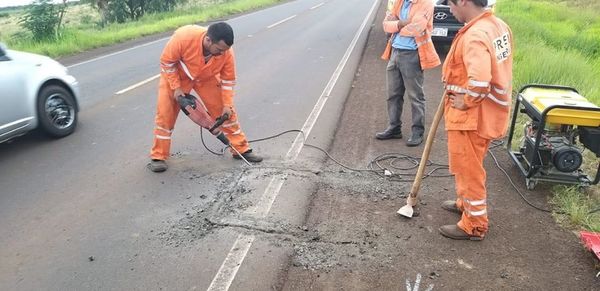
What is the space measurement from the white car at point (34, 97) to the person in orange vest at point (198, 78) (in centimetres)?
164

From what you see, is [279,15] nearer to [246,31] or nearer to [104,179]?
[246,31]

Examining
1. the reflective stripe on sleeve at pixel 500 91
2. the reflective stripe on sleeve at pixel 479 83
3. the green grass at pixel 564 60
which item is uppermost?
the reflective stripe on sleeve at pixel 479 83

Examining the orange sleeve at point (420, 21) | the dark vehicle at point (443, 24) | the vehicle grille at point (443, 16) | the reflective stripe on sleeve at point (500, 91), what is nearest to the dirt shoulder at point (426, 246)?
the reflective stripe on sleeve at point (500, 91)

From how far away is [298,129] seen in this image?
19.7 ft

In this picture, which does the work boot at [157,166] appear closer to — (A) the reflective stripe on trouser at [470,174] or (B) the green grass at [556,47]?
(A) the reflective stripe on trouser at [470,174]

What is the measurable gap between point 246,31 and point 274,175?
1198 centimetres

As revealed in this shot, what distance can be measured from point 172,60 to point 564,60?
21.5 feet

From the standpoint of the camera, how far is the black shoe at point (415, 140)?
5.41 m

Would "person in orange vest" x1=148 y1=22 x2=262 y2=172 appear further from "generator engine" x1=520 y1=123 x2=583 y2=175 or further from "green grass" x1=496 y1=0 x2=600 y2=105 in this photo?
"green grass" x1=496 y1=0 x2=600 y2=105

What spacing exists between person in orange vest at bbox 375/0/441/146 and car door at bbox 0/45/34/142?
4.16m

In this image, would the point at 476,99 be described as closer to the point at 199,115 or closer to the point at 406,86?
the point at 406,86

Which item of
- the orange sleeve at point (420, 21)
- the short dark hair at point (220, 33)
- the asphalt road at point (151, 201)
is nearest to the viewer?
the asphalt road at point (151, 201)

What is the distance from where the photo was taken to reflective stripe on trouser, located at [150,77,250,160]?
4730 mm

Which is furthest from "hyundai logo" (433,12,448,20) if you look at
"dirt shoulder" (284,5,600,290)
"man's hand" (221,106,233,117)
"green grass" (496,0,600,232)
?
"man's hand" (221,106,233,117)
